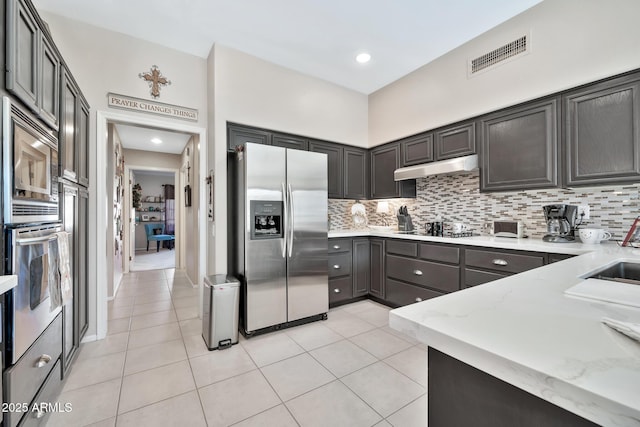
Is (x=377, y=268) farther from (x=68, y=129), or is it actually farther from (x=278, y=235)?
(x=68, y=129)

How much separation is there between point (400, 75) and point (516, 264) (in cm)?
271

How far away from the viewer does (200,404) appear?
1.70m

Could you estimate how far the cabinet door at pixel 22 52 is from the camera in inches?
47.1

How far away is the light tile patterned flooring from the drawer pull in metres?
0.41

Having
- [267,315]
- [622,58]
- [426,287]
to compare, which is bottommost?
[267,315]

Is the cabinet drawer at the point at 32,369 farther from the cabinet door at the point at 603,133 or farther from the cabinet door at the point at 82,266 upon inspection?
the cabinet door at the point at 603,133

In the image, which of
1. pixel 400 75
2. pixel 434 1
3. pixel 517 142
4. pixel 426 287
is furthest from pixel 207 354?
pixel 400 75

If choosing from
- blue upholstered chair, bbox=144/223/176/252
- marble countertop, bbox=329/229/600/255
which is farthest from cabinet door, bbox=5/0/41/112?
blue upholstered chair, bbox=144/223/176/252

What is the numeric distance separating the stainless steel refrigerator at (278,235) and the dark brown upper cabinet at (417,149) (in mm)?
1182

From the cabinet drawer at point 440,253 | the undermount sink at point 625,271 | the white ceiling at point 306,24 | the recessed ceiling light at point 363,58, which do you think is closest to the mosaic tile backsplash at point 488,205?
the cabinet drawer at point 440,253

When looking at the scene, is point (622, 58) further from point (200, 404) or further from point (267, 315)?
point (200, 404)

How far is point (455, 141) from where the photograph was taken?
9.93ft

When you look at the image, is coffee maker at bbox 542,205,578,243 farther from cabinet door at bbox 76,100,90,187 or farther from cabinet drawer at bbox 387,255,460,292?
cabinet door at bbox 76,100,90,187

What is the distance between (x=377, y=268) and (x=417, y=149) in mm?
1563
